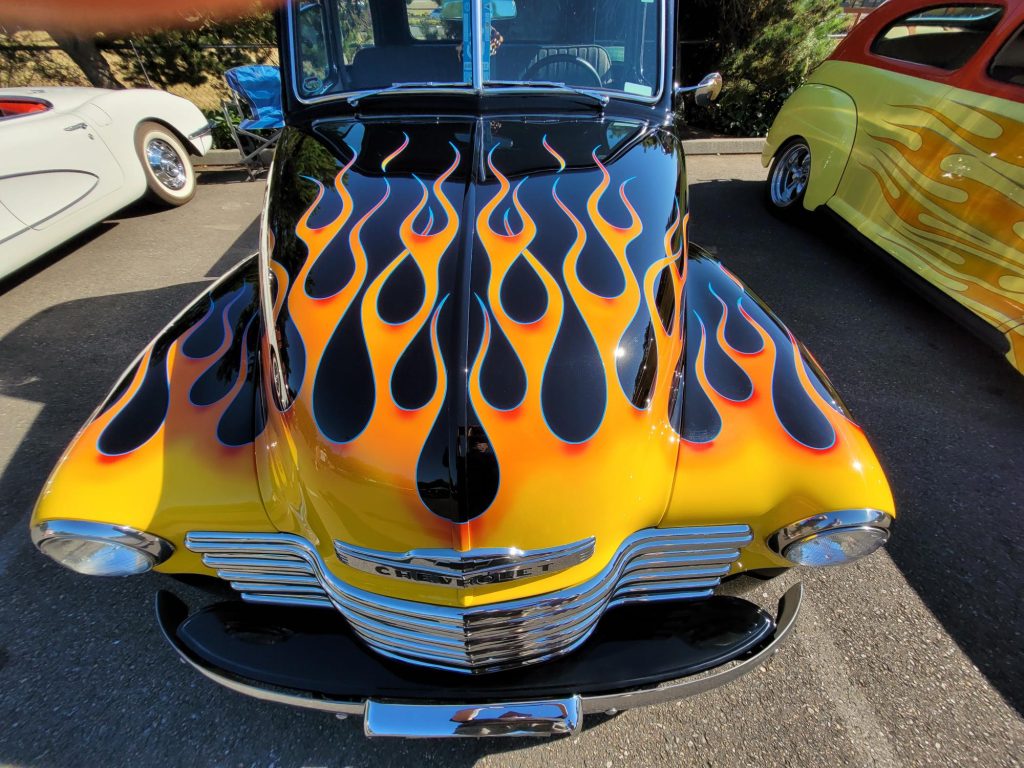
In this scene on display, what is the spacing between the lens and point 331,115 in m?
2.51

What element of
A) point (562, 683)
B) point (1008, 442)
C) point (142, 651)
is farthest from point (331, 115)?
point (1008, 442)

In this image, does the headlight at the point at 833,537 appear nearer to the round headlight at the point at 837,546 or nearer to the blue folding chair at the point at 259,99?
the round headlight at the point at 837,546

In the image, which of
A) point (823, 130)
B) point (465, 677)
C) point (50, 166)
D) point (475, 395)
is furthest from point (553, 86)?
point (50, 166)

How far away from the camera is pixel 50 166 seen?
4297mm

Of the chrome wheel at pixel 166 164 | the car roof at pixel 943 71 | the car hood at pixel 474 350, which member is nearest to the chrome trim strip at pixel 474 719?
the car hood at pixel 474 350

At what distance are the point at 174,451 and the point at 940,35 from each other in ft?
18.4

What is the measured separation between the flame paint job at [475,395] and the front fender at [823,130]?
3340 millimetres

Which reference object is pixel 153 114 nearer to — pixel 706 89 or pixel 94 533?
pixel 706 89

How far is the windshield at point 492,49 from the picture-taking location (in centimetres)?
241

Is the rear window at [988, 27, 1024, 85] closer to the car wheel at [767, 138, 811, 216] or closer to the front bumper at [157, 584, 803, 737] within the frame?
the car wheel at [767, 138, 811, 216]

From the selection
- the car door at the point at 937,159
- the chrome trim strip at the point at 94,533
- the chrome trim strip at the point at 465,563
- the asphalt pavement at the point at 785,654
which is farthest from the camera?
the car door at the point at 937,159

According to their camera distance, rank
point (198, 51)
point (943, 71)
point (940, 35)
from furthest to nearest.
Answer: point (198, 51) → point (940, 35) → point (943, 71)

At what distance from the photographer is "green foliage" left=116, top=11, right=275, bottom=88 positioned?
8039mm

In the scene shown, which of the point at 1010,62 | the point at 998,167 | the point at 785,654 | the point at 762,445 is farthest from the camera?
the point at 1010,62
